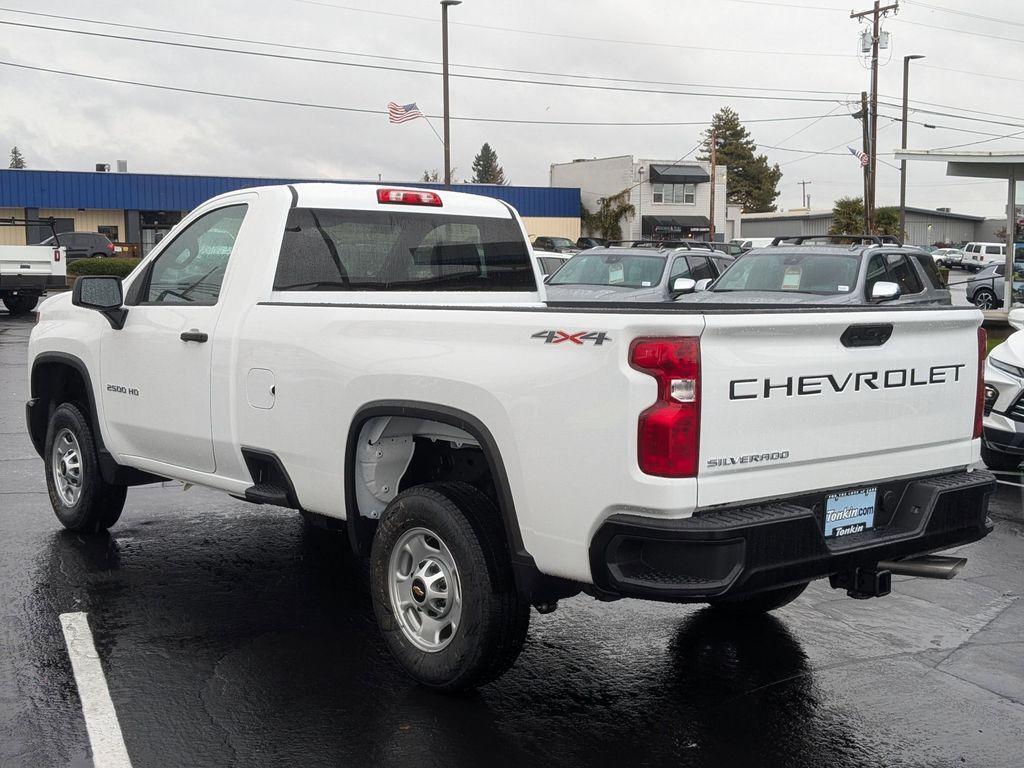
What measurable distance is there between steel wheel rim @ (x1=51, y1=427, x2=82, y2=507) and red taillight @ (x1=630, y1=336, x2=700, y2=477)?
440 centimetres

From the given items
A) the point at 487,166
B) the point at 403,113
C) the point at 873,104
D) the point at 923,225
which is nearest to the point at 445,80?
the point at 403,113

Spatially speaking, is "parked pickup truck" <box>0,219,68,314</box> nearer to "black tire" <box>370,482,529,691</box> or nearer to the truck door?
the truck door

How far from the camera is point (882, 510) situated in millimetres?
4461

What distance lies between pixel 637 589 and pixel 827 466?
886 millimetres

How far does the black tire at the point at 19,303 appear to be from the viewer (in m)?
27.8

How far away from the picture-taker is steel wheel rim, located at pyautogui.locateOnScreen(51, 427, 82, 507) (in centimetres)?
704

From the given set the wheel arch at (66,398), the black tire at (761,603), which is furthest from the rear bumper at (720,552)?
the wheel arch at (66,398)

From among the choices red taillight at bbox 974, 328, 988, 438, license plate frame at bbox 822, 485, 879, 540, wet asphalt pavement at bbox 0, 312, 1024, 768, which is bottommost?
wet asphalt pavement at bbox 0, 312, 1024, 768

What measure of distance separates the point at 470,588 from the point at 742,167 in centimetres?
12135

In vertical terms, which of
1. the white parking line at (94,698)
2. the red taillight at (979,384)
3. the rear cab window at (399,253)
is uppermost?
the rear cab window at (399,253)

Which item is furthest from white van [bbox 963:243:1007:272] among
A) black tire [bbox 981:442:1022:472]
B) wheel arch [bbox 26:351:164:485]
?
wheel arch [bbox 26:351:164:485]

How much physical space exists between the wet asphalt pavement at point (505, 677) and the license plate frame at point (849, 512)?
0.75 m

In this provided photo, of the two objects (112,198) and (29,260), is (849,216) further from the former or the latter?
(29,260)

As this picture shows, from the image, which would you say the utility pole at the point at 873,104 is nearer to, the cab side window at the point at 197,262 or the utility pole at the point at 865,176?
the utility pole at the point at 865,176
